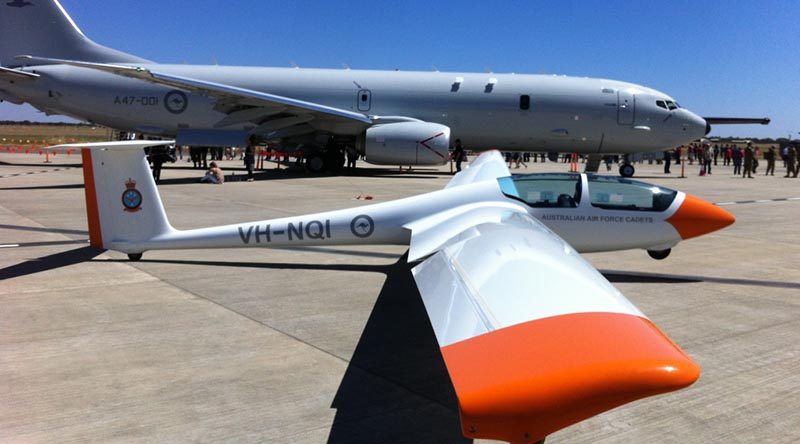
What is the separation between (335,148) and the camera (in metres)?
26.9

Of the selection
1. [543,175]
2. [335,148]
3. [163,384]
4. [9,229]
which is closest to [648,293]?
[543,175]

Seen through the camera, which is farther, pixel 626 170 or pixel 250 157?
pixel 626 170

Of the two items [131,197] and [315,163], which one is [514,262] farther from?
[315,163]

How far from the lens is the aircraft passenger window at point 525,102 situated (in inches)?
986

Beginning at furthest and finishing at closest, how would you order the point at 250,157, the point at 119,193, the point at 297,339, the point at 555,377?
the point at 250,157 → the point at 119,193 → the point at 297,339 → the point at 555,377

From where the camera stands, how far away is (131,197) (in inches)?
307

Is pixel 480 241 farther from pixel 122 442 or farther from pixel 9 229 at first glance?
pixel 9 229

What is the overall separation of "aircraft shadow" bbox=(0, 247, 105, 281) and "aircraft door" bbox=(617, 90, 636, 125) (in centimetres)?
2121

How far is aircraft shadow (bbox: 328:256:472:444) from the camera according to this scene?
3975 mm

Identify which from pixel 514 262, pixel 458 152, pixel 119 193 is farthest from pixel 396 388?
pixel 458 152

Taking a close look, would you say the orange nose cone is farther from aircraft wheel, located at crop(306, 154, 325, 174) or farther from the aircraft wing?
aircraft wheel, located at crop(306, 154, 325, 174)

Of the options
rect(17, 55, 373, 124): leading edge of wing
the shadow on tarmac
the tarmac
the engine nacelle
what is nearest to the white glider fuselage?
the engine nacelle

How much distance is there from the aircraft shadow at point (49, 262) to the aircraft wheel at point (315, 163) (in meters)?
17.7

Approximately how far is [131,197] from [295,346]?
3.59m
